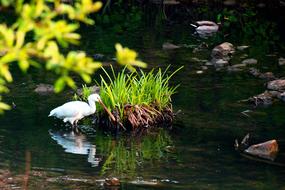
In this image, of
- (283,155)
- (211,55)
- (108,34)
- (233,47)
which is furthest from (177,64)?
(283,155)

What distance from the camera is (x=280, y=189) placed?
10367mm

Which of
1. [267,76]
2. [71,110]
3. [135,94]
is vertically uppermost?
[267,76]

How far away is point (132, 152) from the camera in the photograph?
40.7ft

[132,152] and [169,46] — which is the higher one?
[169,46]

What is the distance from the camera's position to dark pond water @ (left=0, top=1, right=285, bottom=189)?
1067cm

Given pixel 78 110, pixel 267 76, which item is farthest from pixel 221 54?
pixel 78 110

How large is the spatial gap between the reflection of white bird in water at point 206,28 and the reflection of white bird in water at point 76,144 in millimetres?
15428

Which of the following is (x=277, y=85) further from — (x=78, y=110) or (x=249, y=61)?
(x=78, y=110)

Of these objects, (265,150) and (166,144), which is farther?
(166,144)

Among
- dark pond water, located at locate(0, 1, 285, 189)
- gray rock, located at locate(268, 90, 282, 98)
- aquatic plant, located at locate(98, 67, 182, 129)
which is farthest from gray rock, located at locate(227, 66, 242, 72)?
aquatic plant, located at locate(98, 67, 182, 129)

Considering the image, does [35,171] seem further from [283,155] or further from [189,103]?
[189,103]

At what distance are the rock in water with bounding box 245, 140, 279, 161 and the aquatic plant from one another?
2.38 metres

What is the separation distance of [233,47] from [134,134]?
11499 mm

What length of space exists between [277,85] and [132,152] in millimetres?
6540
